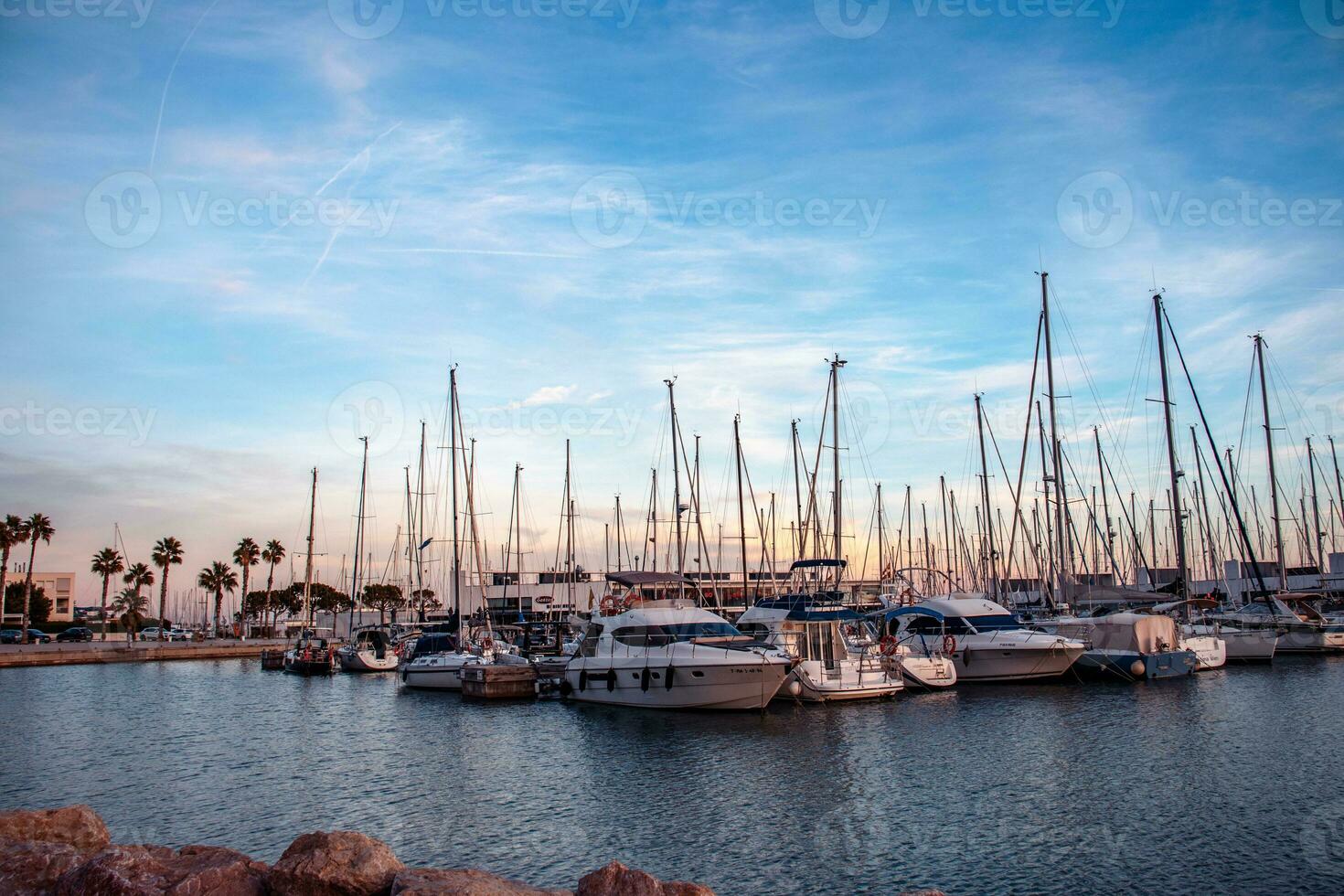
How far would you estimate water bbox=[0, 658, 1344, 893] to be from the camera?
17.0 metres

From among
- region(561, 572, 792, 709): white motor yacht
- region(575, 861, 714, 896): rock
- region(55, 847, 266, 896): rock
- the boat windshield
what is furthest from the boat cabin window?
region(575, 861, 714, 896): rock

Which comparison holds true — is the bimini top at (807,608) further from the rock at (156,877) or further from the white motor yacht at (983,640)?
the rock at (156,877)

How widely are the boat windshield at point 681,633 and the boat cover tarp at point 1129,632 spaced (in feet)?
66.6

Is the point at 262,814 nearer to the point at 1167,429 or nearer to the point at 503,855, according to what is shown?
the point at 503,855

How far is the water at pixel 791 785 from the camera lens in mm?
16969

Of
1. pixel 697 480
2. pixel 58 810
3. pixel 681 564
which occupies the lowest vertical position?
pixel 58 810

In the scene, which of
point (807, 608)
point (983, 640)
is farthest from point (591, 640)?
point (983, 640)

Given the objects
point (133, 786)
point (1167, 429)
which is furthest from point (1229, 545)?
point (133, 786)

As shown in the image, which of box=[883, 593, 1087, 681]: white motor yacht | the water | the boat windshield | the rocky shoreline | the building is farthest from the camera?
the building

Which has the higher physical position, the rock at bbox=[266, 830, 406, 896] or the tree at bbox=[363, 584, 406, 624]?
the tree at bbox=[363, 584, 406, 624]

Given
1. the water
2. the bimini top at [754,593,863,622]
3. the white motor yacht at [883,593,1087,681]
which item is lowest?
the water

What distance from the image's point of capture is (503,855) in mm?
18125

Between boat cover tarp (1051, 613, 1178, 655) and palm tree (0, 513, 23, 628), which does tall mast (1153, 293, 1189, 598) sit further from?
palm tree (0, 513, 23, 628)

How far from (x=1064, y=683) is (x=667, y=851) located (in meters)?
31.4
